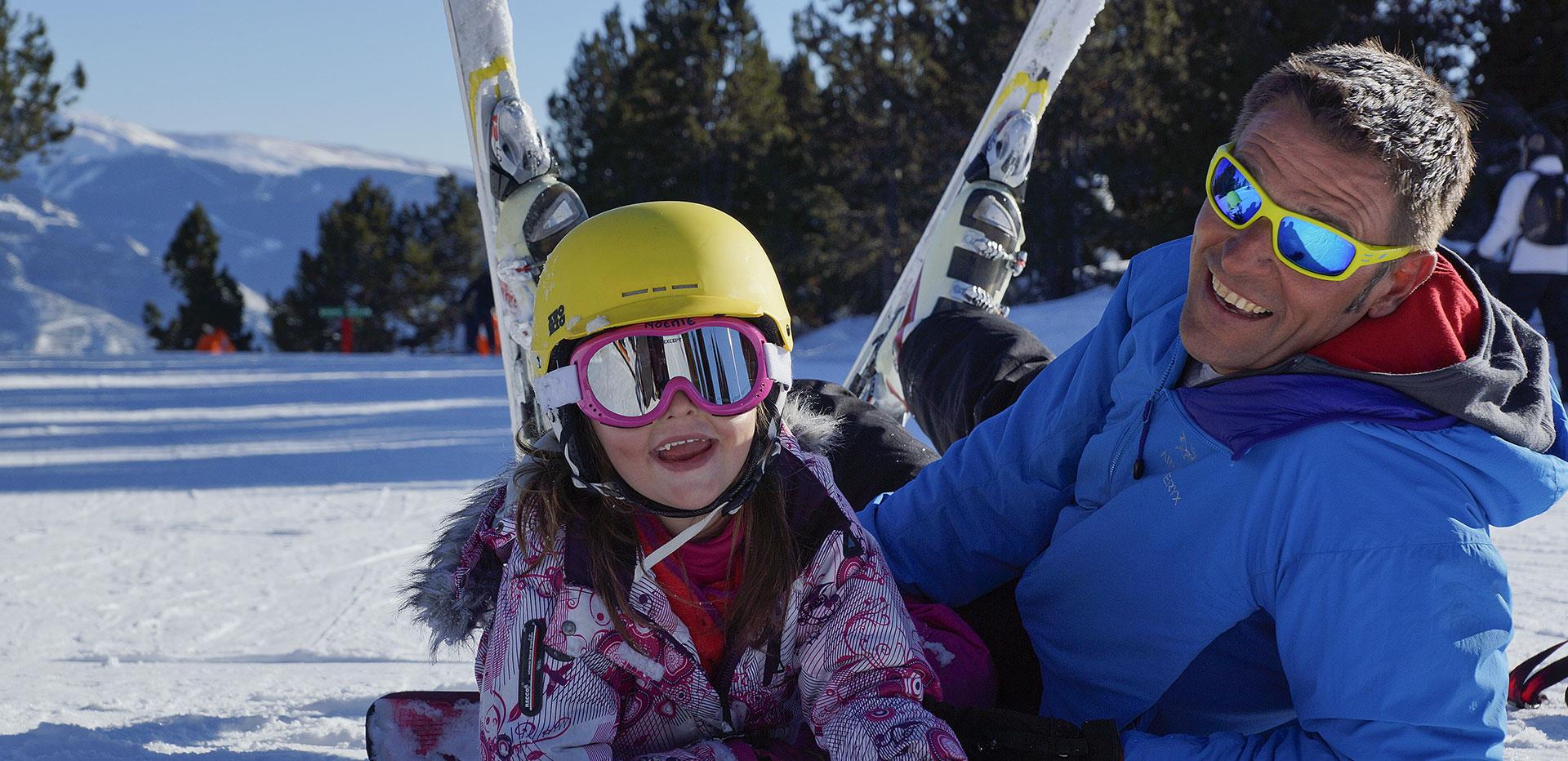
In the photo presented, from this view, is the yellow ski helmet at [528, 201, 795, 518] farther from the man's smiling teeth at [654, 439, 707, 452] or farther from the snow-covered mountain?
the snow-covered mountain

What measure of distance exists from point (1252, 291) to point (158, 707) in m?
2.38

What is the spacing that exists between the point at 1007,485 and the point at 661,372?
755 mm

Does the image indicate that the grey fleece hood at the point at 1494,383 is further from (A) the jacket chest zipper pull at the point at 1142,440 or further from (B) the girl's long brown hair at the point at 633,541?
(B) the girl's long brown hair at the point at 633,541

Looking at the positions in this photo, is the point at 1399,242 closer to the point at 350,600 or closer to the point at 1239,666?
the point at 1239,666

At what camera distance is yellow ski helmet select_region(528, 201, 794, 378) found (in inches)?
63.3

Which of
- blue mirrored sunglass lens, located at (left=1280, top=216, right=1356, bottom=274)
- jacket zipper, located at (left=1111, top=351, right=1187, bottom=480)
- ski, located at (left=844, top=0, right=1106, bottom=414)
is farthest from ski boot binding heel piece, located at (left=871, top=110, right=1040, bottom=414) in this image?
blue mirrored sunglass lens, located at (left=1280, top=216, right=1356, bottom=274)

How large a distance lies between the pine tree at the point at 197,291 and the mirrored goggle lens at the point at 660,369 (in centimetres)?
3135

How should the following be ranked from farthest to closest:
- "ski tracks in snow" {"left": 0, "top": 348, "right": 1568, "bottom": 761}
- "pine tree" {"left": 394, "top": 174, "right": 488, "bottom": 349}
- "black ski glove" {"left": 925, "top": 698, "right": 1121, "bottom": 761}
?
"pine tree" {"left": 394, "top": 174, "right": 488, "bottom": 349}, "ski tracks in snow" {"left": 0, "top": 348, "right": 1568, "bottom": 761}, "black ski glove" {"left": 925, "top": 698, "right": 1121, "bottom": 761}

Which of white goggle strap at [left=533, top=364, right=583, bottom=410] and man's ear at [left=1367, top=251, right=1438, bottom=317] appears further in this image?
white goggle strap at [left=533, top=364, right=583, bottom=410]

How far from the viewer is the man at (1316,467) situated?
129 centimetres

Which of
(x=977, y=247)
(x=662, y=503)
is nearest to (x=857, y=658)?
(x=662, y=503)

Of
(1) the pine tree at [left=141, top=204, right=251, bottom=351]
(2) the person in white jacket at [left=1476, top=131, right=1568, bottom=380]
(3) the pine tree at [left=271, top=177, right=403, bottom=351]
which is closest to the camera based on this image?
(2) the person in white jacket at [left=1476, top=131, right=1568, bottom=380]

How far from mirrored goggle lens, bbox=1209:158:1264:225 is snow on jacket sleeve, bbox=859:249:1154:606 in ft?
1.24

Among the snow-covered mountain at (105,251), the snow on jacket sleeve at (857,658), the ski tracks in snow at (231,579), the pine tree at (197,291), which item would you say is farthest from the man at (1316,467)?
the snow-covered mountain at (105,251)
